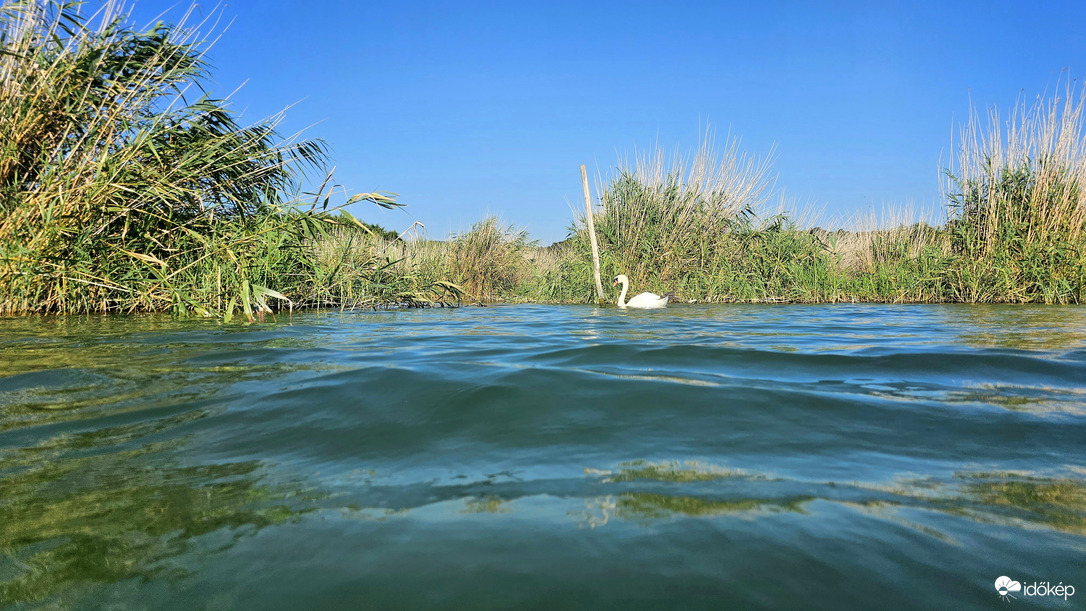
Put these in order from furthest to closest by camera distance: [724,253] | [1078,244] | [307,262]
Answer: [724,253] < [1078,244] < [307,262]

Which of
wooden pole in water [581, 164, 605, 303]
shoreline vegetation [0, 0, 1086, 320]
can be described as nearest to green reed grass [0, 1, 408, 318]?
shoreline vegetation [0, 0, 1086, 320]

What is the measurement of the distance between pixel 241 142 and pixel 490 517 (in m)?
7.26

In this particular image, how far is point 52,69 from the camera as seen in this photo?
572 cm

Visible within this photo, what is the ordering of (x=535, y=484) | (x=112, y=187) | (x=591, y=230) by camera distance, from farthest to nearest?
1. (x=591, y=230)
2. (x=112, y=187)
3. (x=535, y=484)

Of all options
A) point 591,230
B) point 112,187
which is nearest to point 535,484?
point 112,187

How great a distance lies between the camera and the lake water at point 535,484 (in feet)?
3.45

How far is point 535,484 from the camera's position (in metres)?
1.56

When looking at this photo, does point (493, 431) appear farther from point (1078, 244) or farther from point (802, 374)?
point (1078, 244)

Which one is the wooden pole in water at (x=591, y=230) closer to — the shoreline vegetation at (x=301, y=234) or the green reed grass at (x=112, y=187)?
the shoreline vegetation at (x=301, y=234)

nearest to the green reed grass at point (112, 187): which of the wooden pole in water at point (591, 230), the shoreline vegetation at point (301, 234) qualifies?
the shoreline vegetation at point (301, 234)

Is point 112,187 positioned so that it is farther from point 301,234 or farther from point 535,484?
point 535,484

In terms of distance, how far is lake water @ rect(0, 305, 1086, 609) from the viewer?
105 centimetres

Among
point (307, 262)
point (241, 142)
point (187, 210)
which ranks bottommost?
point (307, 262)

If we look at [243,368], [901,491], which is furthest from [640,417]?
[243,368]
